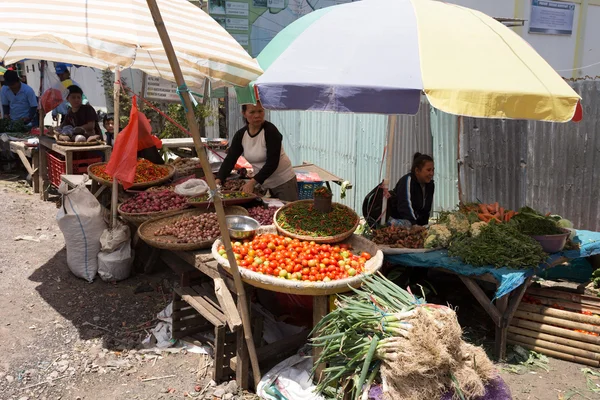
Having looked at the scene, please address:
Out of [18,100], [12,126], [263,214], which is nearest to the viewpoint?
[263,214]

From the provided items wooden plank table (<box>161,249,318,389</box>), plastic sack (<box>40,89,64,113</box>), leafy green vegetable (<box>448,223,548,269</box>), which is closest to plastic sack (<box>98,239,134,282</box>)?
wooden plank table (<box>161,249,318,389</box>)

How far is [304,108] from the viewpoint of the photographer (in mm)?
3975

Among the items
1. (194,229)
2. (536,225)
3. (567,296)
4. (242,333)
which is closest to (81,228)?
(194,229)

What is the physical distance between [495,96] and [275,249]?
82.6 inches

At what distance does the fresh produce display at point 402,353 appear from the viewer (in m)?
2.71

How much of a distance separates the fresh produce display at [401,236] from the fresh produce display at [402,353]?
1.89m

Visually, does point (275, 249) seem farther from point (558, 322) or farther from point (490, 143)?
point (490, 143)

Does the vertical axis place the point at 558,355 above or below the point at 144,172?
below

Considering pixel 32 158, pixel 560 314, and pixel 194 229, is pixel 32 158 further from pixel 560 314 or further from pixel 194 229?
pixel 560 314

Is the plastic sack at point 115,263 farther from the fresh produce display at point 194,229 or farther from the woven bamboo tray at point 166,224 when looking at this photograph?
the fresh produce display at point 194,229

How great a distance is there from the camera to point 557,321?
459 centimetres

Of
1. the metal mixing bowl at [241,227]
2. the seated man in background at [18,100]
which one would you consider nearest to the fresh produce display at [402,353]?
the metal mixing bowl at [241,227]

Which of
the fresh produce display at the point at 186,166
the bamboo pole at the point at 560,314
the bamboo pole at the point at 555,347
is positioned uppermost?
the fresh produce display at the point at 186,166

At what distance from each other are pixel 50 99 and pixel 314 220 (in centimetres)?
732
